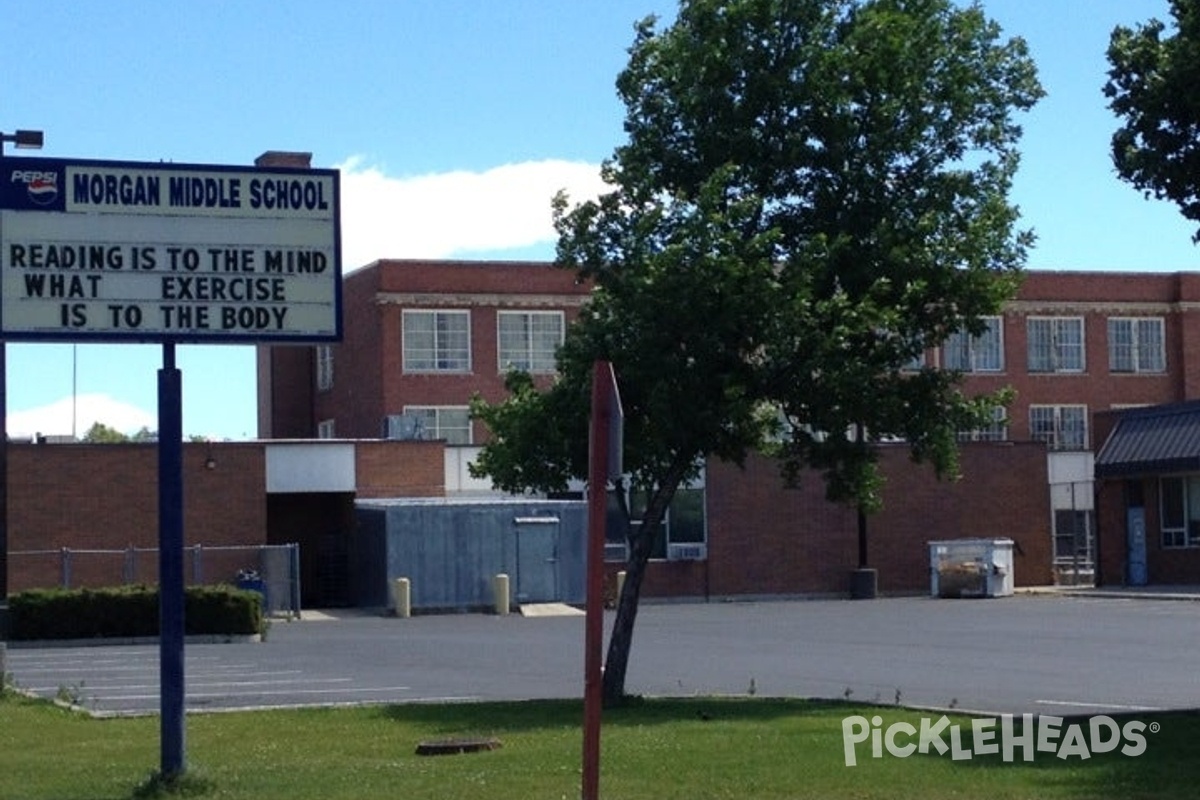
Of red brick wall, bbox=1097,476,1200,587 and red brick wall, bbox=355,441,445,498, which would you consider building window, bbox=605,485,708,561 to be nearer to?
red brick wall, bbox=355,441,445,498

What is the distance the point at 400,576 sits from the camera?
163ft

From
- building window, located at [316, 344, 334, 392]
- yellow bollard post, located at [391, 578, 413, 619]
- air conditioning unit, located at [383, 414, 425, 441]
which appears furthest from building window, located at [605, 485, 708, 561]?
building window, located at [316, 344, 334, 392]

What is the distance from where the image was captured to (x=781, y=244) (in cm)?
2200

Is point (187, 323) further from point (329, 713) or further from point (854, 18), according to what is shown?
point (854, 18)

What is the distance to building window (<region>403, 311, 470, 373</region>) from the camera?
213 ft

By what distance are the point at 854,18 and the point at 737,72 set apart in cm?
155

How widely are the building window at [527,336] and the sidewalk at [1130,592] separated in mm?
17837

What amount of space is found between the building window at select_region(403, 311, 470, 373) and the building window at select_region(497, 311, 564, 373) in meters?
1.22

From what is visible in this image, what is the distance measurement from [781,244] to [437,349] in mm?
43889

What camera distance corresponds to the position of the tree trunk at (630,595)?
20781 mm

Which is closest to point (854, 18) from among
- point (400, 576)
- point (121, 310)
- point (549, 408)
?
point (549, 408)

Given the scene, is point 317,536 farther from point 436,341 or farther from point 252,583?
point 436,341

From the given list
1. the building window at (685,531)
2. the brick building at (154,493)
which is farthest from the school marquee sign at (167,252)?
the building window at (685,531)

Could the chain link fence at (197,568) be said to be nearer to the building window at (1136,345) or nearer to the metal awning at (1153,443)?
the metal awning at (1153,443)
